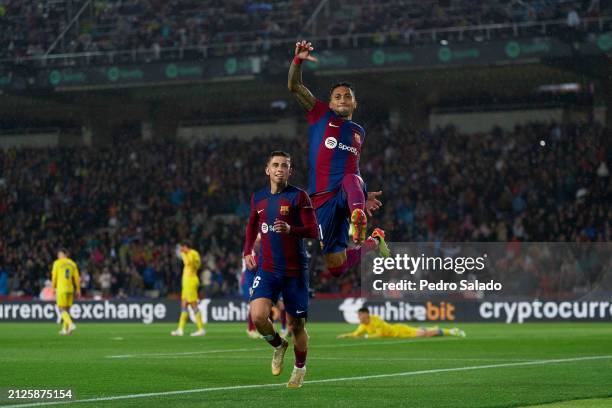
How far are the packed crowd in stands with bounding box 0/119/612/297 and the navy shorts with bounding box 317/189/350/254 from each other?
72.8ft

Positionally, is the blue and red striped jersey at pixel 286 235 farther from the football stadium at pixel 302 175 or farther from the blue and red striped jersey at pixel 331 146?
the football stadium at pixel 302 175

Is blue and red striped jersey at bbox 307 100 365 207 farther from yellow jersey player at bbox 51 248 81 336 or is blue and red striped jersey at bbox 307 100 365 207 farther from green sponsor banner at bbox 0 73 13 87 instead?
green sponsor banner at bbox 0 73 13 87

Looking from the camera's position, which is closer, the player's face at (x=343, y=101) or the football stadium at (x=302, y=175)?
the player's face at (x=343, y=101)

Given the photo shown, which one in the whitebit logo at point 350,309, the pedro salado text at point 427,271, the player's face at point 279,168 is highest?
the player's face at point 279,168

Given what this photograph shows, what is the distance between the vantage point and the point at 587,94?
40.7 m

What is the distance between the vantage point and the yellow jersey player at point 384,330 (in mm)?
23078

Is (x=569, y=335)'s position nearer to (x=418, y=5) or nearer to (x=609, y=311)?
(x=609, y=311)

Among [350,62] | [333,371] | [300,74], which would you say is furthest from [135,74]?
[300,74]

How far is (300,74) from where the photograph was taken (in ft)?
35.1

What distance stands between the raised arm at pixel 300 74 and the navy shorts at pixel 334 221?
0.94 meters

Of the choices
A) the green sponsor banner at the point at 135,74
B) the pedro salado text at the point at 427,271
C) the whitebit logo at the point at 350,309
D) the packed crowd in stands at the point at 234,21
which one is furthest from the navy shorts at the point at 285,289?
the green sponsor banner at the point at 135,74

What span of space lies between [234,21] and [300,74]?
31324 mm

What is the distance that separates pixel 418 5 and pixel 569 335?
18.6m

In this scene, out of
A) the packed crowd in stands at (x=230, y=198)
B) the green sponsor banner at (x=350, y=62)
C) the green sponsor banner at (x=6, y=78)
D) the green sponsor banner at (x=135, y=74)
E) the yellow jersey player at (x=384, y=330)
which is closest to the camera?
the yellow jersey player at (x=384, y=330)
